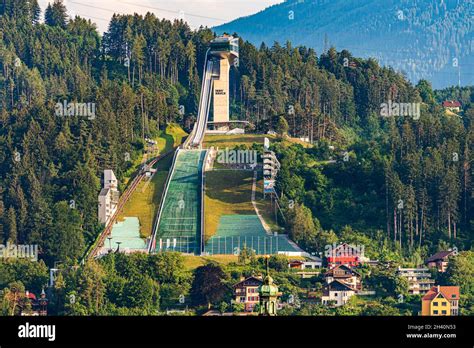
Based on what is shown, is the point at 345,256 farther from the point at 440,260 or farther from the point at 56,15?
the point at 56,15

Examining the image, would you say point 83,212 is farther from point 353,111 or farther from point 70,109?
point 353,111

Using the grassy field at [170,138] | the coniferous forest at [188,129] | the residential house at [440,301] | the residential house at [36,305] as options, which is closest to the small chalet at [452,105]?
the coniferous forest at [188,129]

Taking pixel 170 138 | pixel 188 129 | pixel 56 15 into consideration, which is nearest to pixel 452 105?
pixel 188 129

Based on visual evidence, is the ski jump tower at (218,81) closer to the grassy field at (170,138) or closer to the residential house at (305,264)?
the grassy field at (170,138)

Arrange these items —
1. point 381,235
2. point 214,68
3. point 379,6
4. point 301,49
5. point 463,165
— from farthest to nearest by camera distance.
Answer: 1. point 379,6
2. point 301,49
3. point 214,68
4. point 463,165
5. point 381,235

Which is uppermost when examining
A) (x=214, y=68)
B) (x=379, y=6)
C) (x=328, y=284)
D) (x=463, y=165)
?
(x=379, y=6)
